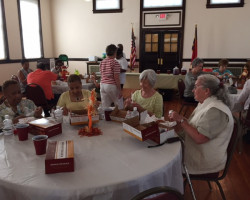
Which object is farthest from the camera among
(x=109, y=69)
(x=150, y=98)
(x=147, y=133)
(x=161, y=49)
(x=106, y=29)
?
(x=106, y=29)

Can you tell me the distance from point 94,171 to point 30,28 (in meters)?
8.33

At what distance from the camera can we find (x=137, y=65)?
8.72 metres

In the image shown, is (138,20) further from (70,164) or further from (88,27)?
(70,164)

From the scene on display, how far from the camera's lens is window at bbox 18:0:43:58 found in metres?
7.79

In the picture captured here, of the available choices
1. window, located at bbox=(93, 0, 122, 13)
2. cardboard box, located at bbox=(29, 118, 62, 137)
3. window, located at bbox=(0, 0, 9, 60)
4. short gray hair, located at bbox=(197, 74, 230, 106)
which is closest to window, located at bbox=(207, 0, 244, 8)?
window, located at bbox=(93, 0, 122, 13)

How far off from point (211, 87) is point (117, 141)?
32.4 inches

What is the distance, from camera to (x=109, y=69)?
140 inches

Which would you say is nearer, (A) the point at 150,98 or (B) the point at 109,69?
(A) the point at 150,98

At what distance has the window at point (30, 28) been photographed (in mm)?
7785

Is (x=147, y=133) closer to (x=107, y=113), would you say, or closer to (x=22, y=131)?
(x=107, y=113)

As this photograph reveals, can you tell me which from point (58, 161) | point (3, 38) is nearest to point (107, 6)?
point (3, 38)

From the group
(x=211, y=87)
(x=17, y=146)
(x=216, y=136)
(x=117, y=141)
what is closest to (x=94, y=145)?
(x=117, y=141)

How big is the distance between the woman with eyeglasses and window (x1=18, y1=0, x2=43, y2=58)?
767cm

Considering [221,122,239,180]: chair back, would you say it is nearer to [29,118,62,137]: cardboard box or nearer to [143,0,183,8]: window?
[29,118,62,137]: cardboard box
